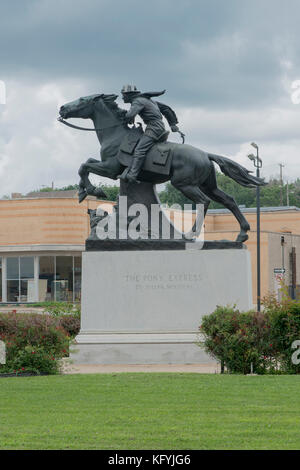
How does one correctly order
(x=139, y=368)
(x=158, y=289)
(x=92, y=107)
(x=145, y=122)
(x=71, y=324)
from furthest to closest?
(x=71, y=324), (x=92, y=107), (x=145, y=122), (x=158, y=289), (x=139, y=368)

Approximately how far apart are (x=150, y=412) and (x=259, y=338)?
5.38 metres

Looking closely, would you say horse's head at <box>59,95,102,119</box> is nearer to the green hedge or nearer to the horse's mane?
the horse's mane

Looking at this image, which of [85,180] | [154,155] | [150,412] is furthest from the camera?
[85,180]

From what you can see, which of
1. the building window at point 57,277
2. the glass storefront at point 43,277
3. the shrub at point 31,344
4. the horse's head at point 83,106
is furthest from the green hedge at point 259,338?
the building window at point 57,277

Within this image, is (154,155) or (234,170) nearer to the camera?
(154,155)

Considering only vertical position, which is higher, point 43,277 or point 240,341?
point 43,277

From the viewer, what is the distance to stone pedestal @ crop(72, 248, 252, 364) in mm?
19266

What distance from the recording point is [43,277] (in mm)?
57406

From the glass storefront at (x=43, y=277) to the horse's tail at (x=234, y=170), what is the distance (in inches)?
1480

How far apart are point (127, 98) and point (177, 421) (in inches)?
467

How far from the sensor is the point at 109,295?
1939 cm

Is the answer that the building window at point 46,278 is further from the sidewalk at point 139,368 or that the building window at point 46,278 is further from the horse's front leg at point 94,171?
the sidewalk at point 139,368

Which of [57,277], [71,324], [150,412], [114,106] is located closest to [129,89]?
[114,106]

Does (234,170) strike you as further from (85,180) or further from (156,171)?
(85,180)
